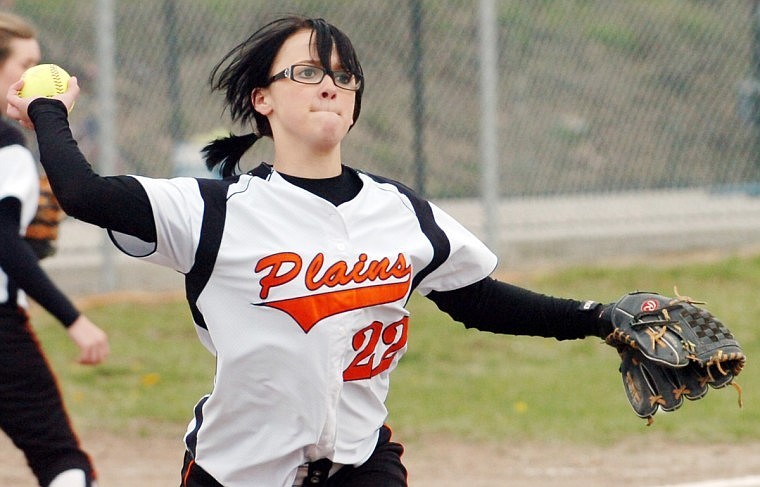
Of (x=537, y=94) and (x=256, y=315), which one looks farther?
(x=537, y=94)

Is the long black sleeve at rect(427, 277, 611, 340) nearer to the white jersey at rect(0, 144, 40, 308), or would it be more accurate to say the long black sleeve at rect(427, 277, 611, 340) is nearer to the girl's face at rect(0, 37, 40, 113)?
the white jersey at rect(0, 144, 40, 308)

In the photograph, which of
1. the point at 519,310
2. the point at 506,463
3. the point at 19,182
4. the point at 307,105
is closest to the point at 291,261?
the point at 307,105

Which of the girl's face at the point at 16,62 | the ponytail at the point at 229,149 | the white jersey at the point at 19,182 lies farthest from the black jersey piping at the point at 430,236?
the girl's face at the point at 16,62

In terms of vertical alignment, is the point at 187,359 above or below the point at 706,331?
below

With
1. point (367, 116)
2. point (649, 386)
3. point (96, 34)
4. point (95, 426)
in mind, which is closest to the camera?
point (649, 386)

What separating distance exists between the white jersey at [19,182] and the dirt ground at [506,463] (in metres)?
1.64

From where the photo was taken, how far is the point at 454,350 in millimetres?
7555

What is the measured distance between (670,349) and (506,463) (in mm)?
2911

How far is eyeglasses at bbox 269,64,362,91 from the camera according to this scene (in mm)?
2793

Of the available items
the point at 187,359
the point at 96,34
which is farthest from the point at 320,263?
the point at 96,34

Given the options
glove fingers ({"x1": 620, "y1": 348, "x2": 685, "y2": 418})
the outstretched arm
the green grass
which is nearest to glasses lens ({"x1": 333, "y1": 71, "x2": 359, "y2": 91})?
the outstretched arm

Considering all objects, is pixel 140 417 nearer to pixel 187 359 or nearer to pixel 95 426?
pixel 95 426

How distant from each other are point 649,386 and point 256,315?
0.90 m

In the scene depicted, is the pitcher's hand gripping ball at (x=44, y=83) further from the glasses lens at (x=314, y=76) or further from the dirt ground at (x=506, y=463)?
the dirt ground at (x=506, y=463)
